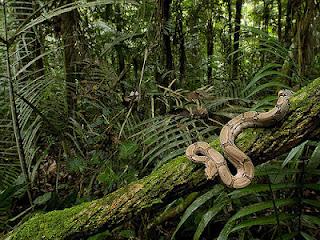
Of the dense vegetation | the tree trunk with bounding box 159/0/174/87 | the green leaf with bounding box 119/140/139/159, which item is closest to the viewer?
the dense vegetation

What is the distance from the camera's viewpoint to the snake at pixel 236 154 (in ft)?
6.13

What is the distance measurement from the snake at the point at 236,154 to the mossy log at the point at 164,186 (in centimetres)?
4

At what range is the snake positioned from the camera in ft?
6.13

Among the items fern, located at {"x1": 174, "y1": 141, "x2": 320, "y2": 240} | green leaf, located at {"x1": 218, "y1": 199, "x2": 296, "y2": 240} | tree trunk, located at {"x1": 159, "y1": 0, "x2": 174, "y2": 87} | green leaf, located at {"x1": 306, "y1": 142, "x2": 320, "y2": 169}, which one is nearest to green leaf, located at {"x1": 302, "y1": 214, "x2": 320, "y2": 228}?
fern, located at {"x1": 174, "y1": 141, "x2": 320, "y2": 240}

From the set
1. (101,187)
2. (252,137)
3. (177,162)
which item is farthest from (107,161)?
(252,137)

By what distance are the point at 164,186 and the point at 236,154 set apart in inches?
16.5

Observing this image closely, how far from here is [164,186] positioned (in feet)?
6.61

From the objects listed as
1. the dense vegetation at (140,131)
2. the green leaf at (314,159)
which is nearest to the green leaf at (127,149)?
the dense vegetation at (140,131)

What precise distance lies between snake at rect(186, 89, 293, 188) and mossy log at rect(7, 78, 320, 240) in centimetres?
4

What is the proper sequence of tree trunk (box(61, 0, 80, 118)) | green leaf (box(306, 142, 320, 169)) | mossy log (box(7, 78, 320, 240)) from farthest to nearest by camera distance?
tree trunk (box(61, 0, 80, 118)) → green leaf (box(306, 142, 320, 169)) → mossy log (box(7, 78, 320, 240))

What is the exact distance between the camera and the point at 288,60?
118 inches

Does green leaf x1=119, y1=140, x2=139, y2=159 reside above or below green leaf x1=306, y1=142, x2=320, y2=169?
below

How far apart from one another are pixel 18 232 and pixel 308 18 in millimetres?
2659

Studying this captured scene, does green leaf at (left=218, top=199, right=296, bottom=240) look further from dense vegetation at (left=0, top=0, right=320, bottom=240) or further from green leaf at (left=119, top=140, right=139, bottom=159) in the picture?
green leaf at (left=119, top=140, right=139, bottom=159)
